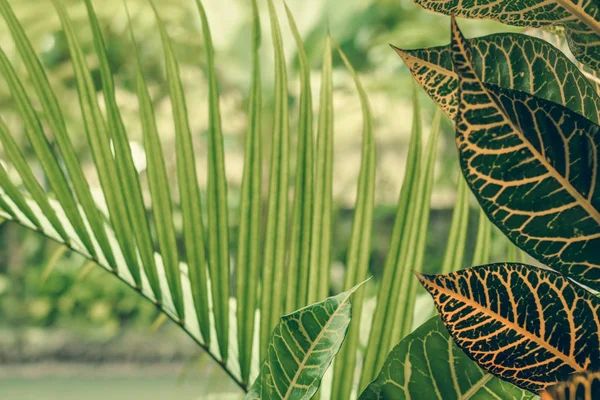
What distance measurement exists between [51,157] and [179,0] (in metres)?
3.86

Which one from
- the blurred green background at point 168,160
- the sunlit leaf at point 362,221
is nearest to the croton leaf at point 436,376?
the sunlit leaf at point 362,221

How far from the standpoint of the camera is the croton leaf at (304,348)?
0.19 meters

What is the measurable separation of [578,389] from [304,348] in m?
0.10

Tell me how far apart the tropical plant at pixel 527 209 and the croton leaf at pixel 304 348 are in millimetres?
25

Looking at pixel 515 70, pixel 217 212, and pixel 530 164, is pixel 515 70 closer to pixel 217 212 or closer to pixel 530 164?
pixel 530 164

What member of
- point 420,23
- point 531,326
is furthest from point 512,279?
point 420,23

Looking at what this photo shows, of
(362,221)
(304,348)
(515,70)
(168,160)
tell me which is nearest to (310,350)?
(304,348)

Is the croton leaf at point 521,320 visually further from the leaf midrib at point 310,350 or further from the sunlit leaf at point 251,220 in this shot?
the sunlit leaf at point 251,220

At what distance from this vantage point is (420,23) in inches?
152

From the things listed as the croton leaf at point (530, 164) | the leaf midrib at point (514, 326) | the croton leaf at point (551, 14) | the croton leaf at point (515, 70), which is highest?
the croton leaf at point (551, 14)

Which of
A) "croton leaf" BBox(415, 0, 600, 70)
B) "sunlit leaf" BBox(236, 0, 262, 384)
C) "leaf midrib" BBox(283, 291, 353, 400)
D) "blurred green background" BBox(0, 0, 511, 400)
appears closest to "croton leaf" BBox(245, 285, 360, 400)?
"leaf midrib" BBox(283, 291, 353, 400)

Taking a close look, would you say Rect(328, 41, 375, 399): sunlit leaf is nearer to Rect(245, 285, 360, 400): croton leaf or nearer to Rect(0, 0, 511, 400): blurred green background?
Rect(245, 285, 360, 400): croton leaf

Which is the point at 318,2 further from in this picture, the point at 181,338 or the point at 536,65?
the point at 536,65

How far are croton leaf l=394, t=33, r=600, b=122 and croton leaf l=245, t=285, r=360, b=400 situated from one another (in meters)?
0.08
